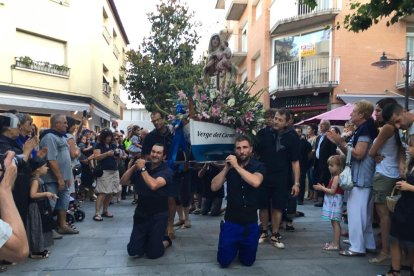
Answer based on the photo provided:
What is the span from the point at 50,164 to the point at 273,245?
137 inches

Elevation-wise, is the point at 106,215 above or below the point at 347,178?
below

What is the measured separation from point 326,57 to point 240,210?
45.4 ft

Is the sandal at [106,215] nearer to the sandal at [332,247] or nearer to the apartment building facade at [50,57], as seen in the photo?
the sandal at [332,247]

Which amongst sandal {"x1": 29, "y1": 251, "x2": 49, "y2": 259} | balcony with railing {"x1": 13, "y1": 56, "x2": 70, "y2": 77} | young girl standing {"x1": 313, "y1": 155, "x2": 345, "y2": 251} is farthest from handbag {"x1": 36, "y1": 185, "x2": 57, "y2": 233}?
balcony with railing {"x1": 13, "y1": 56, "x2": 70, "y2": 77}

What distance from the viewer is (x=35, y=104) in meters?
16.2

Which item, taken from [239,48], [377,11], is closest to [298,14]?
[239,48]

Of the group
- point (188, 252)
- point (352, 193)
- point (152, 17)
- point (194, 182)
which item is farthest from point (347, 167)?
point (152, 17)

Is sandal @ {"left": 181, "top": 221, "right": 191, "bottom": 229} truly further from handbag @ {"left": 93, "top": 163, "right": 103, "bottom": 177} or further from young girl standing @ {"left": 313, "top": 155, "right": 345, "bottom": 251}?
young girl standing @ {"left": 313, "top": 155, "right": 345, "bottom": 251}

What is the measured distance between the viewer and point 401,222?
398 cm

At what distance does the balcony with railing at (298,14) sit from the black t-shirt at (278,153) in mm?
12095

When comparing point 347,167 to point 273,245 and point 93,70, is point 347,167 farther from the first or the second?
point 93,70

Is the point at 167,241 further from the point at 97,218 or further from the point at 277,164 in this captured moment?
the point at 97,218

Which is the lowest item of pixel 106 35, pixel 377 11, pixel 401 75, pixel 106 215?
pixel 106 215

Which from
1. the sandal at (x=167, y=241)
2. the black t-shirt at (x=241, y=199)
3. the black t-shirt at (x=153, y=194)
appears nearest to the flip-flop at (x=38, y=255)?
the black t-shirt at (x=153, y=194)
